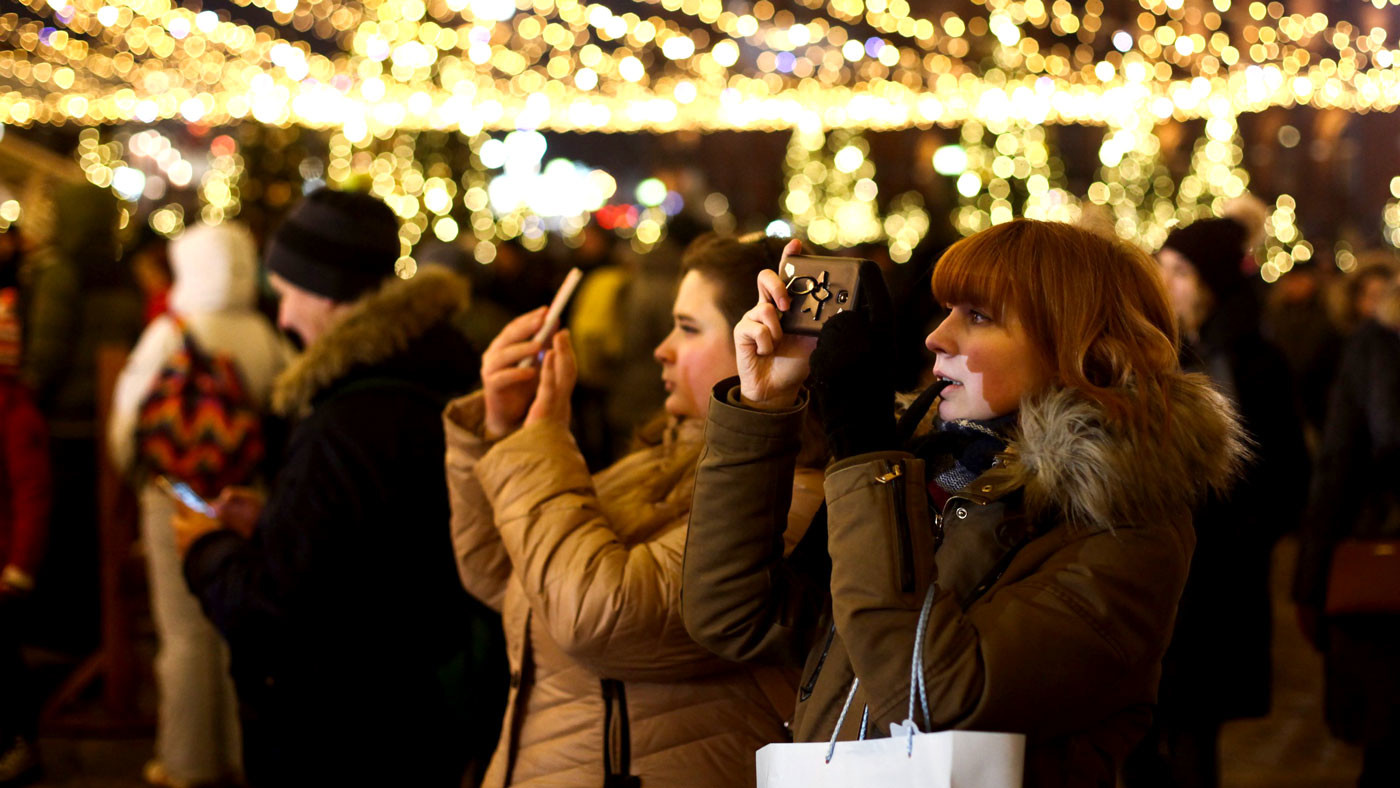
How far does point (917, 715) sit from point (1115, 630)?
288 mm

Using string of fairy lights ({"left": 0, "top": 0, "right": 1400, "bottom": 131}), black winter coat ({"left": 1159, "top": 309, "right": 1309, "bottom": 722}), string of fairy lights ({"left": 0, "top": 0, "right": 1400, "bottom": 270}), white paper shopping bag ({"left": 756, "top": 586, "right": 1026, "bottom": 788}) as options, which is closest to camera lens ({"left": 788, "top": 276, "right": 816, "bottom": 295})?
white paper shopping bag ({"left": 756, "top": 586, "right": 1026, "bottom": 788})

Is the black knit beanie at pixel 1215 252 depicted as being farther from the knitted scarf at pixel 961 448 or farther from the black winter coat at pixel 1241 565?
the knitted scarf at pixel 961 448

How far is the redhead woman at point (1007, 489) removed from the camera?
1749mm

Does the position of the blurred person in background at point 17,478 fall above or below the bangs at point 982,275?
below

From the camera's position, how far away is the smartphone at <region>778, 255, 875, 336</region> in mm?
1966

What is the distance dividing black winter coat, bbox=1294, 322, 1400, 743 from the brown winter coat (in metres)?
2.32

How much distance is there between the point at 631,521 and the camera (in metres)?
2.61

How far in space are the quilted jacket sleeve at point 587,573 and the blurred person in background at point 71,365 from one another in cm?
511

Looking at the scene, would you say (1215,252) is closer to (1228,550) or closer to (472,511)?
(1228,550)

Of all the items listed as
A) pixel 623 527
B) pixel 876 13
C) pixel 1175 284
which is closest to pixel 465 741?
pixel 623 527

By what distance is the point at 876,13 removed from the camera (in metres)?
13.7

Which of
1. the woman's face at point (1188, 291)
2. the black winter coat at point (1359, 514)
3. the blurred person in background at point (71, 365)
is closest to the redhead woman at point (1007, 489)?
the black winter coat at point (1359, 514)

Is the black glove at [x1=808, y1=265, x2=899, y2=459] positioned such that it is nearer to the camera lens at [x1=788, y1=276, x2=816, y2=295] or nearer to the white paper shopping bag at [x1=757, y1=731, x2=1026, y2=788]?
the camera lens at [x1=788, y1=276, x2=816, y2=295]

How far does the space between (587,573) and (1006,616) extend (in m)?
0.84
